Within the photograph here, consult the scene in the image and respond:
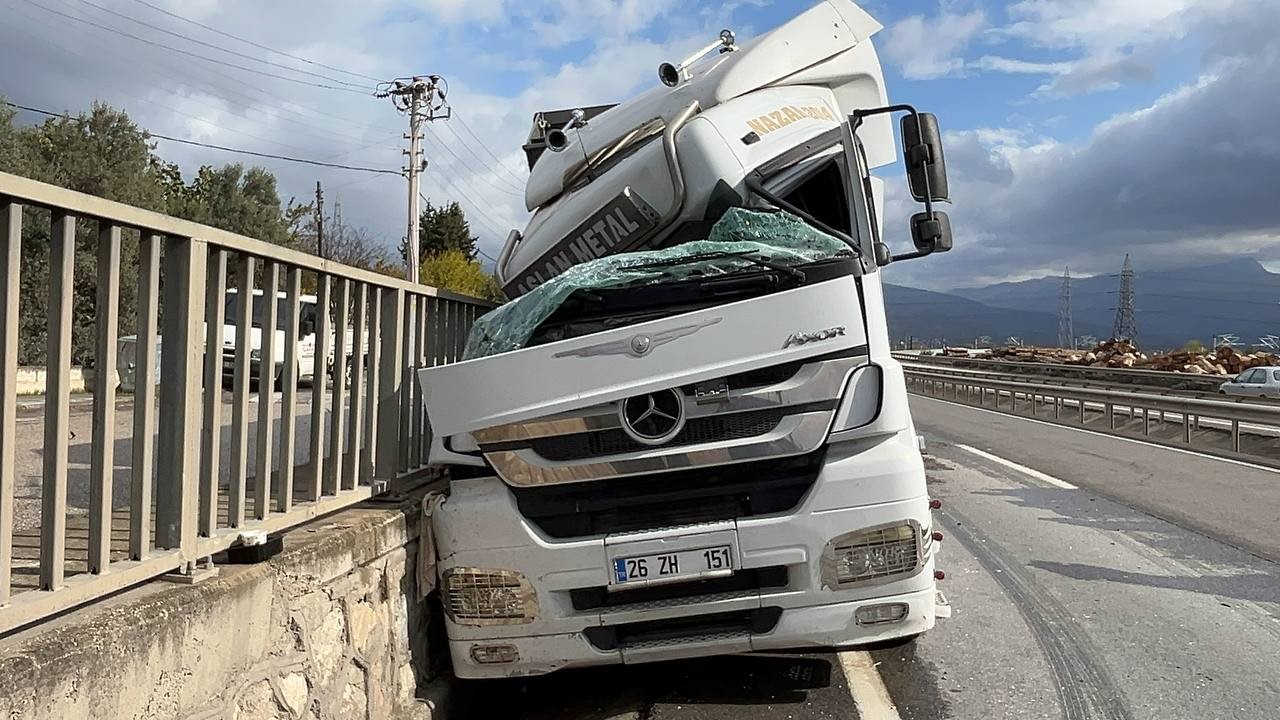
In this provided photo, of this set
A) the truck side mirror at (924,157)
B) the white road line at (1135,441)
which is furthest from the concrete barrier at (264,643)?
the white road line at (1135,441)

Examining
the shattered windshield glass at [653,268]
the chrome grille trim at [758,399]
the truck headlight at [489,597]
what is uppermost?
the shattered windshield glass at [653,268]

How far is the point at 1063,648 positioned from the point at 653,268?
9.50 ft

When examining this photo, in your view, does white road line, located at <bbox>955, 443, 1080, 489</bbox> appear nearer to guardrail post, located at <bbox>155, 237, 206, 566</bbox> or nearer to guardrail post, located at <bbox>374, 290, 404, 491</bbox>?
guardrail post, located at <bbox>374, 290, 404, 491</bbox>

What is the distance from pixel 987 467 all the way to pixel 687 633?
30.3 ft

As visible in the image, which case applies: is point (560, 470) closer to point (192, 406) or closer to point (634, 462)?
point (634, 462)

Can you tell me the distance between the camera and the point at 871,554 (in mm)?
3762

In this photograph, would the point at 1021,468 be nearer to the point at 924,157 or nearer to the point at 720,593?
the point at 924,157

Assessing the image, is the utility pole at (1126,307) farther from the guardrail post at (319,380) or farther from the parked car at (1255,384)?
the guardrail post at (319,380)

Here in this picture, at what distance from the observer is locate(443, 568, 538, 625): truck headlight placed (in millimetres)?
3826

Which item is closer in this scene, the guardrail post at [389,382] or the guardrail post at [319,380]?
the guardrail post at [319,380]

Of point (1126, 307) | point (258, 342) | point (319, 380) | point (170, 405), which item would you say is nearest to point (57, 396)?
point (170, 405)

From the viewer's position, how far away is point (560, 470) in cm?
379

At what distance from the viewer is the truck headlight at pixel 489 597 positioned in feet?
12.6

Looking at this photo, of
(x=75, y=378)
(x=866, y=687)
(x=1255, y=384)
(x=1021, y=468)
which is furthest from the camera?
(x=1255, y=384)
